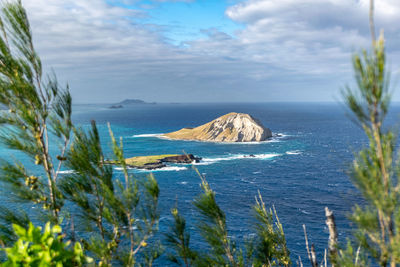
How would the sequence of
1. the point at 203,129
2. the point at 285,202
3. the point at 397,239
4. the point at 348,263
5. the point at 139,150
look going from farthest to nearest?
the point at 203,129 < the point at 139,150 < the point at 285,202 < the point at 348,263 < the point at 397,239

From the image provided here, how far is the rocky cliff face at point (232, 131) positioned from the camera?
376 feet

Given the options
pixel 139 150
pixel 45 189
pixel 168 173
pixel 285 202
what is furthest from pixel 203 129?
pixel 45 189

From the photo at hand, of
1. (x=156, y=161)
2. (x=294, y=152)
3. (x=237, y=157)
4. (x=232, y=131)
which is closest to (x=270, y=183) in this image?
(x=237, y=157)

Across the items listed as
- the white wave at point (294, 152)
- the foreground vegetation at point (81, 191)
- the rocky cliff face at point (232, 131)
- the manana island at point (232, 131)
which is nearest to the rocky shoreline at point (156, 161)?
the white wave at point (294, 152)

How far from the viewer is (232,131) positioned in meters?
117

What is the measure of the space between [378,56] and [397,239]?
2761 mm

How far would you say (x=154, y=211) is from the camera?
6117mm

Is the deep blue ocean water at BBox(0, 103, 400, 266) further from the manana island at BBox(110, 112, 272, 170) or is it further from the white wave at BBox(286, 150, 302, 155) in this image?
the manana island at BBox(110, 112, 272, 170)

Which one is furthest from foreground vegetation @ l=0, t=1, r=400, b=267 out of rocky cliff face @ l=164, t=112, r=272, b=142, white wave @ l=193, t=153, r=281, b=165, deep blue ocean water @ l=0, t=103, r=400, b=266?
rocky cliff face @ l=164, t=112, r=272, b=142

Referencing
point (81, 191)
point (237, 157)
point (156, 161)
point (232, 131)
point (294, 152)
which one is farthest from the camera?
point (232, 131)

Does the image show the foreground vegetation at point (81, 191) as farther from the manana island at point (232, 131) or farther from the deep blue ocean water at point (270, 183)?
the manana island at point (232, 131)

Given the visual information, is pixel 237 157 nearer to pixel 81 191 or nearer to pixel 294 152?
pixel 294 152

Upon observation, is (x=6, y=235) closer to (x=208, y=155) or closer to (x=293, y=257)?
(x=293, y=257)

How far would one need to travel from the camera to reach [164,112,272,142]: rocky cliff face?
376 feet
